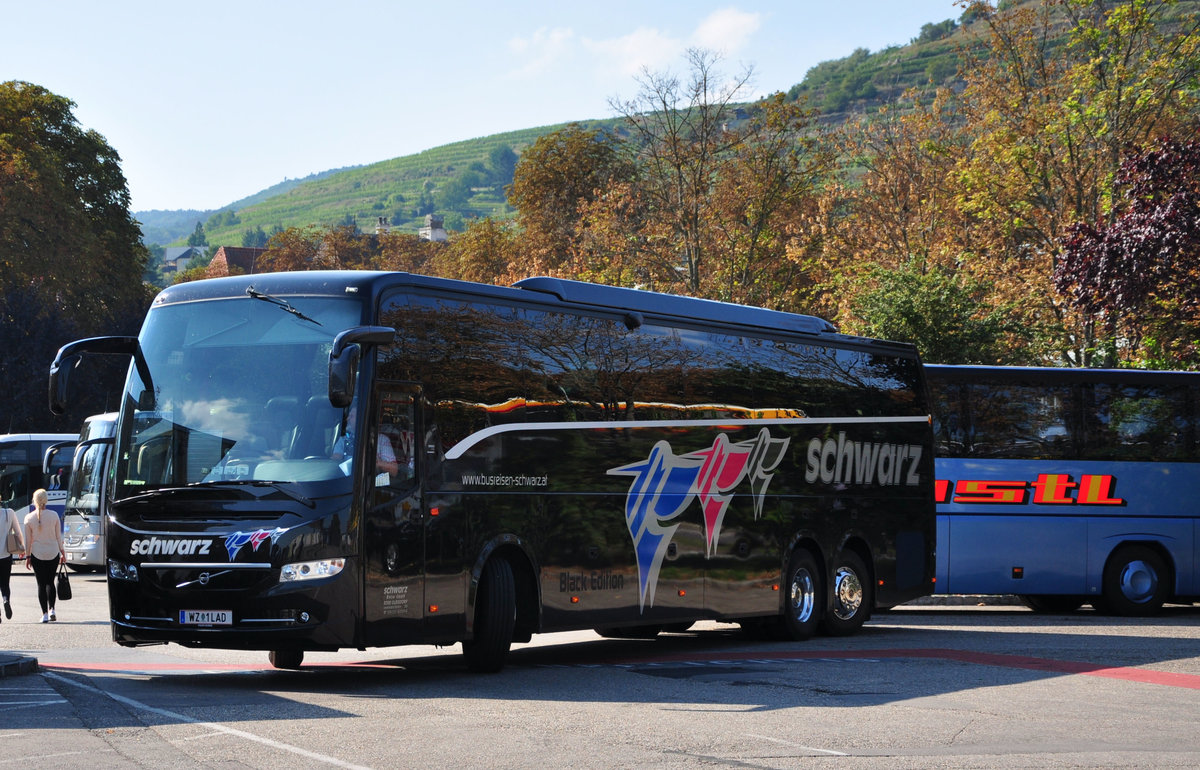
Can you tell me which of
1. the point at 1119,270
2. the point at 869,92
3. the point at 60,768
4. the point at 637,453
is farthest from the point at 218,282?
the point at 869,92

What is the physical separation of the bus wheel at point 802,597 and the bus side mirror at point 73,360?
791 cm

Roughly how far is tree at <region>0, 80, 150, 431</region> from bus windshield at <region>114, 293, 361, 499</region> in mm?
43031

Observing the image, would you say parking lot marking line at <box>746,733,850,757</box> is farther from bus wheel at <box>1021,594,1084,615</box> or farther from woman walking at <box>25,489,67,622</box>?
bus wheel at <box>1021,594,1084,615</box>

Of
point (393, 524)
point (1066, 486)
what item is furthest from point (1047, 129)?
point (393, 524)

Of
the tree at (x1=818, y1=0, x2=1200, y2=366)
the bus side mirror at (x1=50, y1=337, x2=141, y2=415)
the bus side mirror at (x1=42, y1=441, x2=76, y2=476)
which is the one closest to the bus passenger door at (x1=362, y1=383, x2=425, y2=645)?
the bus side mirror at (x1=50, y1=337, x2=141, y2=415)

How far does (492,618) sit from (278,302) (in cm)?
331

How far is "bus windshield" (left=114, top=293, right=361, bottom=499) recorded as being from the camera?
38.5 ft

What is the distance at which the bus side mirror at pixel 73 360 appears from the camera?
40.0 feet

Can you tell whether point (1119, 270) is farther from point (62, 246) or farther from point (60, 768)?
point (62, 246)

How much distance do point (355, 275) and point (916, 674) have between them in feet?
20.6

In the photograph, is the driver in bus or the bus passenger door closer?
the driver in bus

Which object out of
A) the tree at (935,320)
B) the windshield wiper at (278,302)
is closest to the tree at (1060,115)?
the tree at (935,320)

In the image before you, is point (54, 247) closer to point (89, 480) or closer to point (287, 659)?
point (89, 480)

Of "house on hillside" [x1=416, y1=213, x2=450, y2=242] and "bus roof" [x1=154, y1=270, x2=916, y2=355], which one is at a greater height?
"house on hillside" [x1=416, y1=213, x2=450, y2=242]
